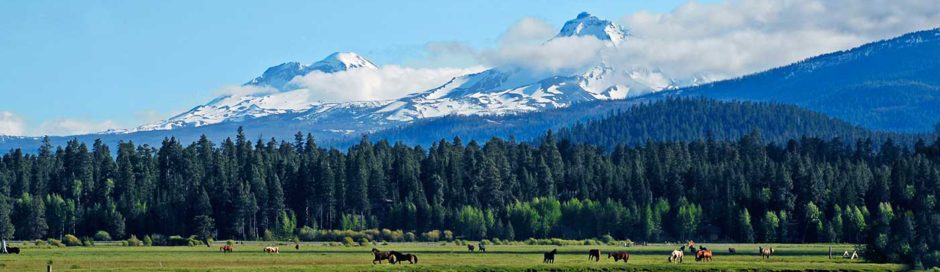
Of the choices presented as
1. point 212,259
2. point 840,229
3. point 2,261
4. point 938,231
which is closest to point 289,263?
point 212,259

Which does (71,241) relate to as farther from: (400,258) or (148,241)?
(400,258)

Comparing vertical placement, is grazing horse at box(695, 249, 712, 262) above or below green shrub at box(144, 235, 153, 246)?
below

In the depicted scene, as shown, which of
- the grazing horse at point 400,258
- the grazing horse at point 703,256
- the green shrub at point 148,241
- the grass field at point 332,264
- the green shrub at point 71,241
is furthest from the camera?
the green shrub at point 148,241

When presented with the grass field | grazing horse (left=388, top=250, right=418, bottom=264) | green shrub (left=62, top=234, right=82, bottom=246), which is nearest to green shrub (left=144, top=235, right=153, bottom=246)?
green shrub (left=62, top=234, right=82, bottom=246)

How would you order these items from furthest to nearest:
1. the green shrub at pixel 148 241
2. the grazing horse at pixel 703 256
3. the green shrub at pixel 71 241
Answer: the green shrub at pixel 148 241
the green shrub at pixel 71 241
the grazing horse at pixel 703 256

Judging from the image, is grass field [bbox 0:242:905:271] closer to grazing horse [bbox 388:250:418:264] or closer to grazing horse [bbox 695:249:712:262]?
grazing horse [bbox 388:250:418:264]

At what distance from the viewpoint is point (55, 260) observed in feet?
382

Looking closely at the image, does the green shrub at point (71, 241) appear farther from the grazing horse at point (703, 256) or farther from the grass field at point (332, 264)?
the grazing horse at point (703, 256)

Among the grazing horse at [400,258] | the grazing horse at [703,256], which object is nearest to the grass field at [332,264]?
the grazing horse at [400,258]

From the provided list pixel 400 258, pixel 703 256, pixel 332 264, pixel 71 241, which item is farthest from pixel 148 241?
pixel 703 256

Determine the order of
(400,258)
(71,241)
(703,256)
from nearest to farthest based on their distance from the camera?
1. (400,258)
2. (703,256)
3. (71,241)

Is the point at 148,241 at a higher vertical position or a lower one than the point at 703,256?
higher

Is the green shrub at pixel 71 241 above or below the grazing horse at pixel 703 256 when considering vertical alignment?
above

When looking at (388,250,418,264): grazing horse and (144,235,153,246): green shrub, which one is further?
(144,235,153,246): green shrub
